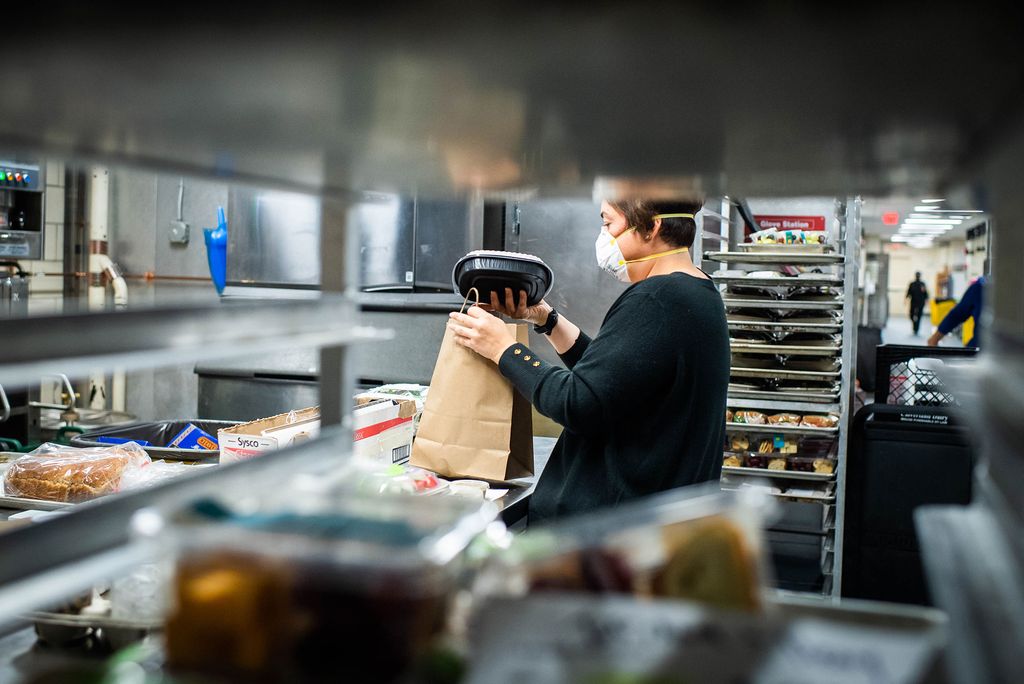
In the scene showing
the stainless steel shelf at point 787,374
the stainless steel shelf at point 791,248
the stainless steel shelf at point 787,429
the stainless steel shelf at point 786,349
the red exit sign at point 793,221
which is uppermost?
the red exit sign at point 793,221

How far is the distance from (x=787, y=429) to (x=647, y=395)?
1.68m

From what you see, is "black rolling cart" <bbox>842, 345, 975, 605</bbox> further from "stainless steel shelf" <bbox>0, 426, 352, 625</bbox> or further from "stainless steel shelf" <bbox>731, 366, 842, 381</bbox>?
"stainless steel shelf" <bbox>0, 426, 352, 625</bbox>

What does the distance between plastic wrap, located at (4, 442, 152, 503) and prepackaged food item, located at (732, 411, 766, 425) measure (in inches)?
87.3

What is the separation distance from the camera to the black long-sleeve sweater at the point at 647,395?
6.27ft

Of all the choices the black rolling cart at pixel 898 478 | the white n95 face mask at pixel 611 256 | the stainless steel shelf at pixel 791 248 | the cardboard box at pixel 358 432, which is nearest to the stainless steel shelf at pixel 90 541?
the cardboard box at pixel 358 432

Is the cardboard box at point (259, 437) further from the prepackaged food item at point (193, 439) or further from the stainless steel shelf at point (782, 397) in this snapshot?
the stainless steel shelf at point (782, 397)

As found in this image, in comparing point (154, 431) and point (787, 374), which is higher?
point (787, 374)

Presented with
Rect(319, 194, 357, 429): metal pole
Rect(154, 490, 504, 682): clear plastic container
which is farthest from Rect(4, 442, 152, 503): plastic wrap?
Rect(154, 490, 504, 682): clear plastic container

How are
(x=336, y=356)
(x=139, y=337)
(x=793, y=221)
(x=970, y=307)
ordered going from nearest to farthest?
(x=139, y=337)
(x=336, y=356)
(x=970, y=307)
(x=793, y=221)

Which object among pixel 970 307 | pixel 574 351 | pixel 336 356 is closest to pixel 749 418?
pixel 574 351

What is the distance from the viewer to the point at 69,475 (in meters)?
1.94

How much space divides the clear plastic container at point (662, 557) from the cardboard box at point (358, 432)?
1306 mm

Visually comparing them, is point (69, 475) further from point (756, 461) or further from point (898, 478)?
point (898, 478)

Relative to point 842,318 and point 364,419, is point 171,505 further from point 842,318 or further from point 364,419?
point 842,318
